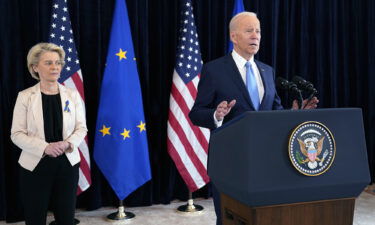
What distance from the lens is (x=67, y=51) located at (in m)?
3.80

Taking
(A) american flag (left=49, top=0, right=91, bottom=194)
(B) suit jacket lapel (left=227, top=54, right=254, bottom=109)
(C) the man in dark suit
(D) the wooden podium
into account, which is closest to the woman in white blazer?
(A) american flag (left=49, top=0, right=91, bottom=194)

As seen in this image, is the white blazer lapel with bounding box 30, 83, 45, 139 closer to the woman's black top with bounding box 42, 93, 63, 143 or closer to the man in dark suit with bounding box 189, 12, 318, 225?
the woman's black top with bounding box 42, 93, 63, 143

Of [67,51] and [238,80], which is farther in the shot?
[67,51]

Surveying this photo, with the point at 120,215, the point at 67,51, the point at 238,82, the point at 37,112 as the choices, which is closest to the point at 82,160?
the point at 120,215

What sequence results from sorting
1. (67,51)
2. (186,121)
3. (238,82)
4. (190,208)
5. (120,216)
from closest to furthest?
(238,82) → (67,51) → (120,216) → (186,121) → (190,208)

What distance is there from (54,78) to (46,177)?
67 cm

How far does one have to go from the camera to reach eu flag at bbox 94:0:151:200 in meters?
3.90

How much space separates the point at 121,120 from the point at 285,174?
2804 millimetres

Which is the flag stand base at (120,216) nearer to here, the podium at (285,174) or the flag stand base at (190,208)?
the flag stand base at (190,208)

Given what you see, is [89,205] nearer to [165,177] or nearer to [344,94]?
[165,177]

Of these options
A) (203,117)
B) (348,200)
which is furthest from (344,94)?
(348,200)

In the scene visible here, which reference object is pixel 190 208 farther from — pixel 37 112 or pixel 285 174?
pixel 285 174

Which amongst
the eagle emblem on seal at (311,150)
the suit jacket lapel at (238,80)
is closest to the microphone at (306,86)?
the suit jacket lapel at (238,80)

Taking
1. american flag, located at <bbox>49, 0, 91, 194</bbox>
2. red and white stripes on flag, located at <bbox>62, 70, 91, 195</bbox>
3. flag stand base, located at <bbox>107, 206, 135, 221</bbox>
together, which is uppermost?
american flag, located at <bbox>49, 0, 91, 194</bbox>
